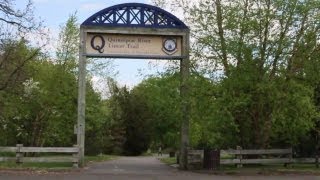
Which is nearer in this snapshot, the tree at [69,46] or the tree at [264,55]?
the tree at [264,55]

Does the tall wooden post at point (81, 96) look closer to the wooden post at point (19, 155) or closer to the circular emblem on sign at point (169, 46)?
the wooden post at point (19, 155)

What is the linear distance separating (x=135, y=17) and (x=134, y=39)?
108 centimetres

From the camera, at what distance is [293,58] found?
2589 centimetres

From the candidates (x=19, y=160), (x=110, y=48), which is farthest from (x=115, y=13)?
(x=19, y=160)

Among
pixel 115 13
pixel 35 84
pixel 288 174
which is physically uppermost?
pixel 115 13

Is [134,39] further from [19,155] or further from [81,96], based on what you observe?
[19,155]

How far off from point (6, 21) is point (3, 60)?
93.5 inches

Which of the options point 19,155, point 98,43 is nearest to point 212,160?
point 98,43

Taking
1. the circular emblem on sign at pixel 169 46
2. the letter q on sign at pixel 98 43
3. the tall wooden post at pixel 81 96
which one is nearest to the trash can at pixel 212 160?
the circular emblem on sign at pixel 169 46

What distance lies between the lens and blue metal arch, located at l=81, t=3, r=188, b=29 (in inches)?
1062

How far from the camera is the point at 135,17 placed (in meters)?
27.2

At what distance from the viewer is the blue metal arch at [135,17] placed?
27.0 metres

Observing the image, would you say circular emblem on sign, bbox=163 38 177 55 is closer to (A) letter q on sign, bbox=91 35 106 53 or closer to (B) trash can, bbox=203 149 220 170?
(A) letter q on sign, bbox=91 35 106 53

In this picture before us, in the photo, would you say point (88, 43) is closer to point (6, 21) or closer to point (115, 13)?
point (115, 13)
